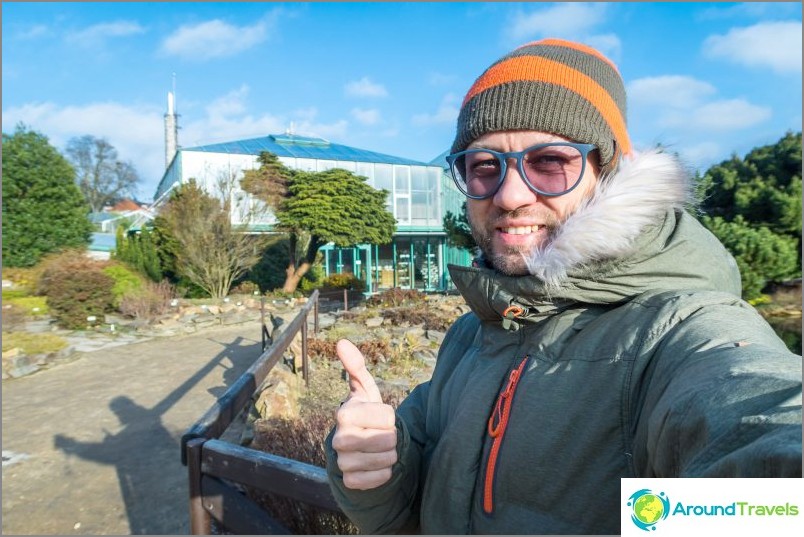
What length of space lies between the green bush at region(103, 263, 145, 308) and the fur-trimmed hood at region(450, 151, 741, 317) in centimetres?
1421

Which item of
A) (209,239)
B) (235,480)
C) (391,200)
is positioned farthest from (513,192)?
(391,200)

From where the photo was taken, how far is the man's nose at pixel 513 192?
110cm

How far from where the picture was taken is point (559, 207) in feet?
3.62

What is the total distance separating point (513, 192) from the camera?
43.6 inches

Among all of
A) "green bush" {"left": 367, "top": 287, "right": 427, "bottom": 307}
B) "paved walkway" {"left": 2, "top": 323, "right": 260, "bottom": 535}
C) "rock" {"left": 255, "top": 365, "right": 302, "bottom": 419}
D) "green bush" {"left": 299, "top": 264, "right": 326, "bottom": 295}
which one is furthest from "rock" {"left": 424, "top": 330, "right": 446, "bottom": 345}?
"green bush" {"left": 299, "top": 264, "right": 326, "bottom": 295}

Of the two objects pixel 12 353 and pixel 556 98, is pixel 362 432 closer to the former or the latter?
pixel 556 98

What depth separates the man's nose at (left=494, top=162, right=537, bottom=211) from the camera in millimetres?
1104

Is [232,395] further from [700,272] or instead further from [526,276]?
[700,272]

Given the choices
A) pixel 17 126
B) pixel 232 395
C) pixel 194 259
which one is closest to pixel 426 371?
pixel 232 395

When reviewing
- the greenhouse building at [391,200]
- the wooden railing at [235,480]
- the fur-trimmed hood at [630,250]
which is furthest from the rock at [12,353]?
the greenhouse building at [391,200]

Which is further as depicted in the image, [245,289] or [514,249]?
[245,289]

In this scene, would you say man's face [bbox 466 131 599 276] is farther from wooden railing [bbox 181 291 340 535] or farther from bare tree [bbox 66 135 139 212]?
bare tree [bbox 66 135 139 212]

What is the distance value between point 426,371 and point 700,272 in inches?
210

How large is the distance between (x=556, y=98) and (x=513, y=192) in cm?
26
